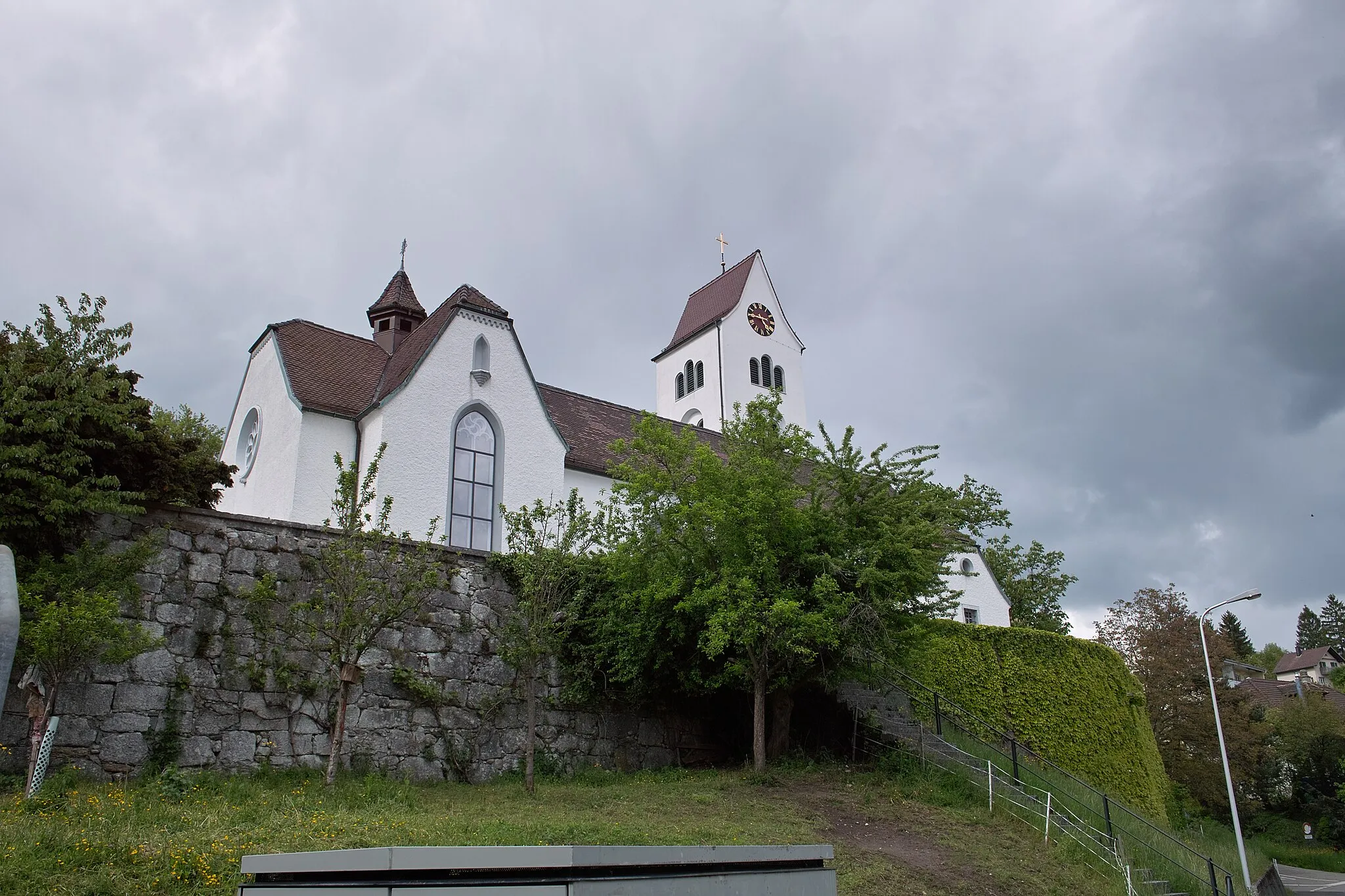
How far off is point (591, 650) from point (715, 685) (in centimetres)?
222

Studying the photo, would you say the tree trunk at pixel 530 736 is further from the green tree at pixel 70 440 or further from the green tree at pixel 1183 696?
the green tree at pixel 1183 696

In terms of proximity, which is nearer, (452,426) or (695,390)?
(452,426)

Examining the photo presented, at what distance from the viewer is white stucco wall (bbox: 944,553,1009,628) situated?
36375 mm

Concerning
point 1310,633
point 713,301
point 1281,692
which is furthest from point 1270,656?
point 713,301

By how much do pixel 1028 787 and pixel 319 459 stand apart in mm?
15300

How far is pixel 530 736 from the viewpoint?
48.9 feet

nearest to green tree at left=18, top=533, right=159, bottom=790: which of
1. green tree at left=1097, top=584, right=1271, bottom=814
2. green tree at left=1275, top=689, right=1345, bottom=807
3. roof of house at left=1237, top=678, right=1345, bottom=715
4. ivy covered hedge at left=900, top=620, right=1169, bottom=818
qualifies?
ivy covered hedge at left=900, top=620, right=1169, bottom=818

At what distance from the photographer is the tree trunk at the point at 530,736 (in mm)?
14594

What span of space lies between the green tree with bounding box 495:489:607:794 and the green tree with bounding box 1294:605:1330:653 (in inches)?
4654

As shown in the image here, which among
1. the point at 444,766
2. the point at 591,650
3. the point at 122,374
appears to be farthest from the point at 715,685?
the point at 122,374

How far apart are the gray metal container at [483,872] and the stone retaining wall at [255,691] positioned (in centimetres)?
894

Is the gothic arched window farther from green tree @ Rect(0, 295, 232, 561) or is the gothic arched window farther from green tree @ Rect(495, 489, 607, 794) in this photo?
green tree @ Rect(0, 295, 232, 561)

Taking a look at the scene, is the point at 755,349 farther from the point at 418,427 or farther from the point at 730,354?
Answer: the point at 418,427

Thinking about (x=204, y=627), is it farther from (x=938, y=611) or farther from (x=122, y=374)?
(x=938, y=611)
